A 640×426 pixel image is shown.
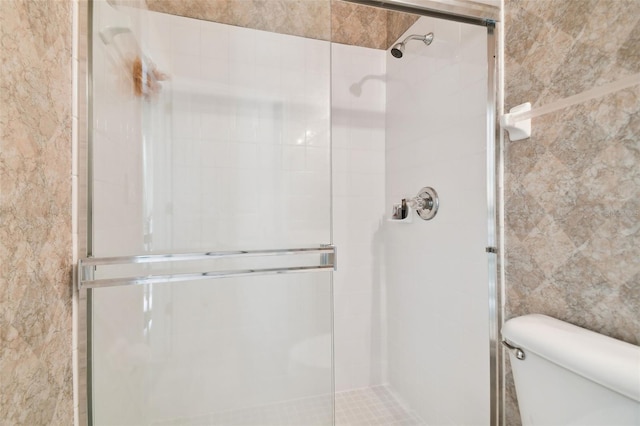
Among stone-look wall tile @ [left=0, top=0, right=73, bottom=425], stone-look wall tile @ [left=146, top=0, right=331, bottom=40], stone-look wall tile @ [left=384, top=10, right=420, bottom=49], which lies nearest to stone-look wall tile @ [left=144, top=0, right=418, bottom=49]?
stone-look wall tile @ [left=146, top=0, right=331, bottom=40]

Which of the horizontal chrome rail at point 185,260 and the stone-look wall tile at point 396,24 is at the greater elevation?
the stone-look wall tile at point 396,24

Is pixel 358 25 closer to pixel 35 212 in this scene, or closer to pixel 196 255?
pixel 196 255

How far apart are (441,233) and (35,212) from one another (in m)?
1.37

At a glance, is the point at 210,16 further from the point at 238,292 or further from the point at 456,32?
the point at 456,32

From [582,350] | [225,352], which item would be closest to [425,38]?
[582,350]

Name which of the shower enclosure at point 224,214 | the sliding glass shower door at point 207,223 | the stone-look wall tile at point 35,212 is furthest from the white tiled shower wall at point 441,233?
the stone-look wall tile at point 35,212

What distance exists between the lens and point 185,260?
872mm

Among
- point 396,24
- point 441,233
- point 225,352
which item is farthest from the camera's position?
point 396,24

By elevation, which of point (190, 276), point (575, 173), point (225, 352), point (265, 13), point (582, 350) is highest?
point (265, 13)

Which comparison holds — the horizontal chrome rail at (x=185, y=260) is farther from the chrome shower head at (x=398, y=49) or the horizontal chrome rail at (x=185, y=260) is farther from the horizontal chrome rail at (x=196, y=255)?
the chrome shower head at (x=398, y=49)

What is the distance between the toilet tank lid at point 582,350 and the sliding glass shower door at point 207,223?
1.84 ft

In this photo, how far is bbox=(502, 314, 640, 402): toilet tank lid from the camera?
0.60 metres

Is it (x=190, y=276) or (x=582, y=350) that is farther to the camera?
(x=190, y=276)

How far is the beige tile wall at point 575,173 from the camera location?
0.73 metres
